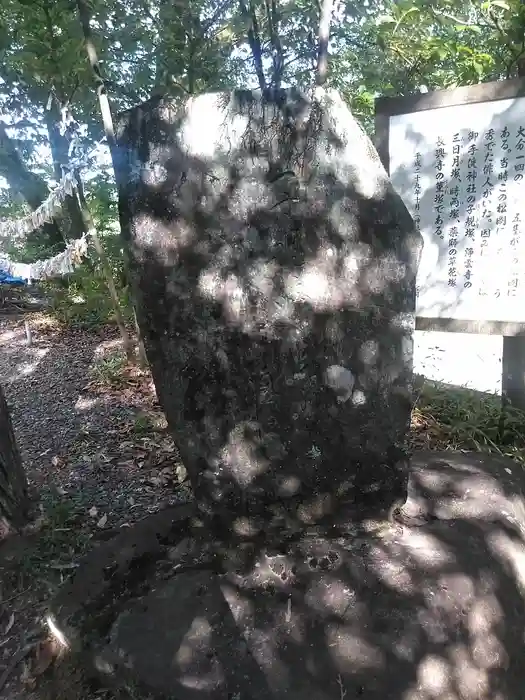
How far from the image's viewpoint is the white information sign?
10.3 feet

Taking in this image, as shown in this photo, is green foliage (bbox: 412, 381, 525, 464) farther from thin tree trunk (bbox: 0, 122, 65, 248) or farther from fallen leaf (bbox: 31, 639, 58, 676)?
thin tree trunk (bbox: 0, 122, 65, 248)

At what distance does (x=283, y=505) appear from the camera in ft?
6.56

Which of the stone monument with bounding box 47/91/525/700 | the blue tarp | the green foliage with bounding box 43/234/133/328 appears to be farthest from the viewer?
the blue tarp

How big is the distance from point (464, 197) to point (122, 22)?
3.45 meters

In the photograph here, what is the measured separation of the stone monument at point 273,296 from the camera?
1741 millimetres

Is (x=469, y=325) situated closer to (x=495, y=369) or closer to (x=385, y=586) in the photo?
(x=495, y=369)

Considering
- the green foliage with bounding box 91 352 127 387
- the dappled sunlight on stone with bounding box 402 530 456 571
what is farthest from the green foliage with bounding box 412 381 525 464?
the green foliage with bounding box 91 352 127 387

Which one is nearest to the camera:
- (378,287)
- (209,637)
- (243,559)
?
(209,637)

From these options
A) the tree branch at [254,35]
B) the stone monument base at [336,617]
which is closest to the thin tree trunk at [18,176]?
the tree branch at [254,35]

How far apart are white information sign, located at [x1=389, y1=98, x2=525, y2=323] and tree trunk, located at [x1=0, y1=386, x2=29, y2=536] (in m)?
2.76

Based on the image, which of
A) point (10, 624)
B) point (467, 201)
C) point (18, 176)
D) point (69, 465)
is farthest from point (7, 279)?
point (467, 201)

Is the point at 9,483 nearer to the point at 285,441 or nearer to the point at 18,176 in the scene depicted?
the point at 285,441

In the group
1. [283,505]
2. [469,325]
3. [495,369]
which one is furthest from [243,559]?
[495,369]

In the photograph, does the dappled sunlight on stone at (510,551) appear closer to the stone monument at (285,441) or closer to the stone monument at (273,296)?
the stone monument at (285,441)
